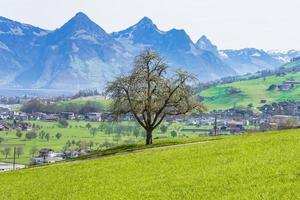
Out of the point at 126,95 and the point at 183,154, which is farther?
the point at 126,95

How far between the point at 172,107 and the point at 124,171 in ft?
94.3

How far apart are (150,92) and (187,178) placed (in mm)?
33626

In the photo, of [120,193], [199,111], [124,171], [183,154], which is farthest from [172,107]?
[120,193]

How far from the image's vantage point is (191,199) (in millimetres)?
20344

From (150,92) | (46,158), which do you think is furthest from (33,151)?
(150,92)

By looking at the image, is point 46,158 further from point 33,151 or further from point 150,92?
point 150,92

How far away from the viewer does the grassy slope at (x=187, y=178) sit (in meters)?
21.1

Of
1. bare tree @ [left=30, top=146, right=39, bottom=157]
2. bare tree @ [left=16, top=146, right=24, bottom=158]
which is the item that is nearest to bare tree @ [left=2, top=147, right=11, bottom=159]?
bare tree @ [left=16, top=146, right=24, bottom=158]

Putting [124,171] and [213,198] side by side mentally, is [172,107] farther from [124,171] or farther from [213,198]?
[213,198]

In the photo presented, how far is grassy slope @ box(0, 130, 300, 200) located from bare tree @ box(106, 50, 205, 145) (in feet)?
70.1

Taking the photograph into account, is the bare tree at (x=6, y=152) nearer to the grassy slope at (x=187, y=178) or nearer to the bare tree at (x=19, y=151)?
the bare tree at (x=19, y=151)

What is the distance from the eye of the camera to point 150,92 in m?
58.3

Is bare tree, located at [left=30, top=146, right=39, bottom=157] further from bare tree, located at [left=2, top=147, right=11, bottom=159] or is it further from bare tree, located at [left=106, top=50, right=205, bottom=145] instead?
bare tree, located at [left=106, top=50, right=205, bottom=145]

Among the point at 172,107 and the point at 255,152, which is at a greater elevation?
the point at 172,107
